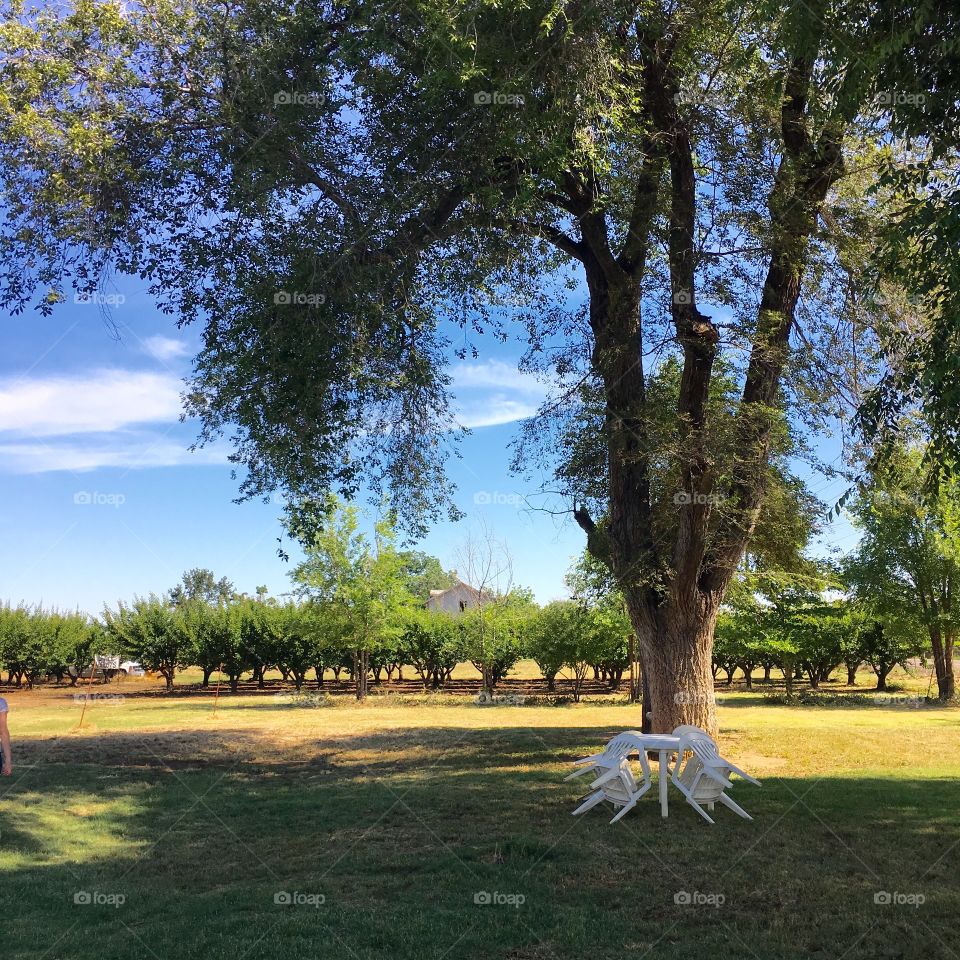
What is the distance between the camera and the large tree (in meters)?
8.84

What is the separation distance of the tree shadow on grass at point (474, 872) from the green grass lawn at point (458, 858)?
26 mm

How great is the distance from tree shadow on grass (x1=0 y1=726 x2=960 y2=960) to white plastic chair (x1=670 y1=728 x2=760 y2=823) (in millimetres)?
251

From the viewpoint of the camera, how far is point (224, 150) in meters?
9.64

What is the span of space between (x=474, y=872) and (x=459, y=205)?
310 inches

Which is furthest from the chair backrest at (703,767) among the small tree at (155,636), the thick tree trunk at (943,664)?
the small tree at (155,636)

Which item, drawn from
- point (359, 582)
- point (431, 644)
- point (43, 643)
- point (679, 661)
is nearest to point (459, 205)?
point (679, 661)

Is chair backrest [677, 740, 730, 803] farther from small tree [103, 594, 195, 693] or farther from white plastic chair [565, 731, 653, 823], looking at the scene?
small tree [103, 594, 195, 693]

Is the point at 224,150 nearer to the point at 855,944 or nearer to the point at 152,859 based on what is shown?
the point at 152,859

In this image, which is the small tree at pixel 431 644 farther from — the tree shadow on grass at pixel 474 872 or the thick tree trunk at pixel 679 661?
the tree shadow on grass at pixel 474 872

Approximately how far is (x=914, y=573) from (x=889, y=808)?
20232 millimetres

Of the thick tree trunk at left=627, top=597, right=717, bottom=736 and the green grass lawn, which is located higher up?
the thick tree trunk at left=627, top=597, right=717, bottom=736

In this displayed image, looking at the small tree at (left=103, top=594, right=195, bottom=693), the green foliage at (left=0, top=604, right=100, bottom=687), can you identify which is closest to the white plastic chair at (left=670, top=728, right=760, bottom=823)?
the small tree at (left=103, top=594, right=195, bottom=693)

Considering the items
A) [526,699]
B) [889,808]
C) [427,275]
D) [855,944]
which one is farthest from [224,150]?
[526,699]

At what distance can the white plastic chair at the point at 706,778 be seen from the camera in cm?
794
